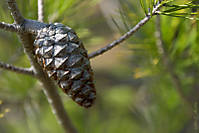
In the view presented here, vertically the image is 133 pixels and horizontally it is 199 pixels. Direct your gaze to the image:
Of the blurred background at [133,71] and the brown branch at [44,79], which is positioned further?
the blurred background at [133,71]

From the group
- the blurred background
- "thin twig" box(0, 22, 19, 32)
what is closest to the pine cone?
"thin twig" box(0, 22, 19, 32)

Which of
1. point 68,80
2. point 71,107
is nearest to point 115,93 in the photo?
point 71,107

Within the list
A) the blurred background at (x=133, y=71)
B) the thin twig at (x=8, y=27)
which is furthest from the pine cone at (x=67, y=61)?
the blurred background at (x=133, y=71)

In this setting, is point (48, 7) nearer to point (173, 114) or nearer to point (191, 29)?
point (191, 29)

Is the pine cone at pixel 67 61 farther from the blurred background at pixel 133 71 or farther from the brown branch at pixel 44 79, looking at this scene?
the blurred background at pixel 133 71

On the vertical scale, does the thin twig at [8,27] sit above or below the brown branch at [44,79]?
above

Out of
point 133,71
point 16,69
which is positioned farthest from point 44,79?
point 133,71

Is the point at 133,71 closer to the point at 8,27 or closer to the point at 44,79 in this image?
the point at 44,79
